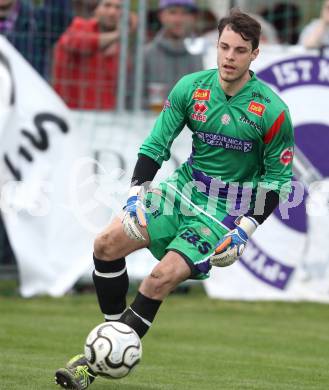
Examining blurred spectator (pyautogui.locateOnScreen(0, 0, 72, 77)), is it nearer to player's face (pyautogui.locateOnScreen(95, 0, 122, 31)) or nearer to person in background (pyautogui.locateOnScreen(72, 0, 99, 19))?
person in background (pyautogui.locateOnScreen(72, 0, 99, 19))

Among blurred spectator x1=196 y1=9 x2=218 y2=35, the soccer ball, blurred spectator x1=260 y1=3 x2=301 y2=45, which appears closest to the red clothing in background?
blurred spectator x1=196 y1=9 x2=218 y2=35

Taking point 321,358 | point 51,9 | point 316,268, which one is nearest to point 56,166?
point 51,9

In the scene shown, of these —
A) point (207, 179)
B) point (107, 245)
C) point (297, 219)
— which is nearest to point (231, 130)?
point (207, 179)

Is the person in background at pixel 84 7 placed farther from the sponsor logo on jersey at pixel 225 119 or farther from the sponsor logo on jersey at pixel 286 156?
the sponsor logo on jersey at pixel 286 156

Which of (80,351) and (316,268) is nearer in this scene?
(80,351)

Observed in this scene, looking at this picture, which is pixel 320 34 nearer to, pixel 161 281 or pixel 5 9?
pixel 5 9

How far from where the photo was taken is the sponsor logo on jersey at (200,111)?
22.2 feet

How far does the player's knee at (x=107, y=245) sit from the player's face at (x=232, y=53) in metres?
1.20

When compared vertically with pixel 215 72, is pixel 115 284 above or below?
below

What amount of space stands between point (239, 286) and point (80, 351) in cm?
355

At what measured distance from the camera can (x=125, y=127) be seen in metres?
11.5

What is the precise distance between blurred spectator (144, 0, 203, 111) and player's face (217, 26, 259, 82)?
505 centimetres

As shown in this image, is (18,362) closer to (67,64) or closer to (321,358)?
(321,358)

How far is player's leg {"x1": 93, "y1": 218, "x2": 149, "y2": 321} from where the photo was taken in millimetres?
6551
